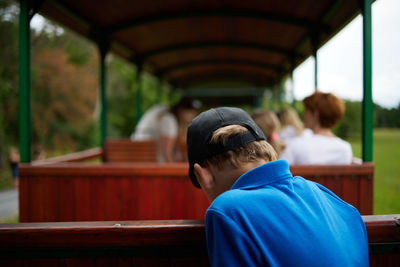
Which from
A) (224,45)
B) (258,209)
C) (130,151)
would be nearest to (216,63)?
(224,45)

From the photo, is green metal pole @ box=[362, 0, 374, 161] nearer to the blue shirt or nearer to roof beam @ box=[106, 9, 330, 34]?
roof beam @ box=[106, 9, 330, 34]

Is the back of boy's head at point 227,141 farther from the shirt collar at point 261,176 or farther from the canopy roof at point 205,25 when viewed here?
the canopy roof at point 205,25

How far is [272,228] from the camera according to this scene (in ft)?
2.86

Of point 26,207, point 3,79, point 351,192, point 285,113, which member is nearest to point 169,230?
point 351,192

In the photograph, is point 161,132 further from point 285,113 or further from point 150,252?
point 150,252

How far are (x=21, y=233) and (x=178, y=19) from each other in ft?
13.7

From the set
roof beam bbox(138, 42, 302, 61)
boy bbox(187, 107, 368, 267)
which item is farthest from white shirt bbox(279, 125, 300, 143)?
boy bbox(187, 107, 368, 267)

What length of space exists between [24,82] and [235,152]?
2.98 metres

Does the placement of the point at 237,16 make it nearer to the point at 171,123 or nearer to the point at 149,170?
the point at 171,123

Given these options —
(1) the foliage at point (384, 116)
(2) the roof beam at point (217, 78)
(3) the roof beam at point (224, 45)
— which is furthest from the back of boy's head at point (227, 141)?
(1) the foliage at point (384, 116)

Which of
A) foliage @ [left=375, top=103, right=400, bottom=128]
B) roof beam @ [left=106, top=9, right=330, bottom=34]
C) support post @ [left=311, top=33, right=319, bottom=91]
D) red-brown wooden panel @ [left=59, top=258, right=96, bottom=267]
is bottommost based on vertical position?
red-brown wooden panel @ [left=59, top=258, right=96, bottom=267]

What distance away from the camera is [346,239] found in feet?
3.20

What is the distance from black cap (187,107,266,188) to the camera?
40.9 inches

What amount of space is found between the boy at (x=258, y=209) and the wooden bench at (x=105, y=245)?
0.77 ft
